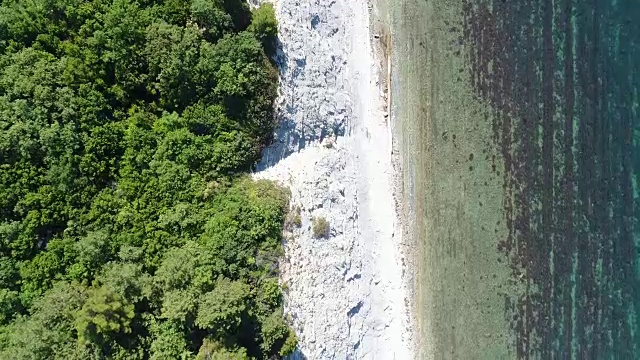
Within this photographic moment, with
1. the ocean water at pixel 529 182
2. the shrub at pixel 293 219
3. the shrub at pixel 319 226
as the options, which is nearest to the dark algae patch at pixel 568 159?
the ocean water at pixel 529 182

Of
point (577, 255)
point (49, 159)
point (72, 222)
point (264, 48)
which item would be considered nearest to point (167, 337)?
point (72, 222)

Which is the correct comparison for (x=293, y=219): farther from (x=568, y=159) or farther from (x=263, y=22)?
(x=568, y=159)

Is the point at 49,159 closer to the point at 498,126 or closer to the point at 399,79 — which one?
the point at 399,79

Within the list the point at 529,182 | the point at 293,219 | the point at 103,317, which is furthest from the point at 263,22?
the point at 529,182

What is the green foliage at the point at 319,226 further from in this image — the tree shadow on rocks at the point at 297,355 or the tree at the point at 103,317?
the tree at the point at 103,317

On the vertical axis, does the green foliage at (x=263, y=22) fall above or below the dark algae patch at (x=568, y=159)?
above

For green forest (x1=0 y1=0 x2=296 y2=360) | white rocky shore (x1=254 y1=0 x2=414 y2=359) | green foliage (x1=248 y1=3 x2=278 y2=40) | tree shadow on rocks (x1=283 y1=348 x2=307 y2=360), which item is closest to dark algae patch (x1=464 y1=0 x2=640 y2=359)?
white rocky shore (x1=254 y1=0 x2=414 y2=359)
